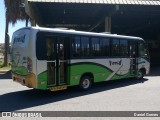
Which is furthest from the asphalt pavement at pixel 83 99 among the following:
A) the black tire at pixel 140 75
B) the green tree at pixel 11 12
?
the green tree at pixel 11 12

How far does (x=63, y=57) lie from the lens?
37.0 ft

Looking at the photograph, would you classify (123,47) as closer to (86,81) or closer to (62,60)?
(86,81)

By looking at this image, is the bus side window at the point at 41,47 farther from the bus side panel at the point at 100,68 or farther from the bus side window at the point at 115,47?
the bus side window at the point at 115,47

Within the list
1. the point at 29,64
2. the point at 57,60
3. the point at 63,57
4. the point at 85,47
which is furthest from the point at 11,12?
the point at 29,64

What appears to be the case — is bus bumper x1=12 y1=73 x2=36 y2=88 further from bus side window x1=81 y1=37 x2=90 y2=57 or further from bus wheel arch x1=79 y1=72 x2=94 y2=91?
bus side window x1=81 y1=37 x2=90 y2=57

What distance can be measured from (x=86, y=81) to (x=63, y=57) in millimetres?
1956

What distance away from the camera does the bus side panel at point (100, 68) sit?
11.7 metres

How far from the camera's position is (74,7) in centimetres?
2383

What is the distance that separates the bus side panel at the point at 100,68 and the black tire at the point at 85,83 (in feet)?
1.01

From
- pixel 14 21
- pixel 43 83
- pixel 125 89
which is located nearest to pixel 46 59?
pixel 43 83

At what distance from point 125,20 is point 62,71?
22034mm

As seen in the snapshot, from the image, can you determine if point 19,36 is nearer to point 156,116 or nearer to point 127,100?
point 127,100

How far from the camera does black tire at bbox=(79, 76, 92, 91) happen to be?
39.9 ft

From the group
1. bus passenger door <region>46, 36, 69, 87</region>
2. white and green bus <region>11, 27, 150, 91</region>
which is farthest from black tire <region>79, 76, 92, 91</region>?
bus passenger door <region>46, 36, 69, 87</region>
